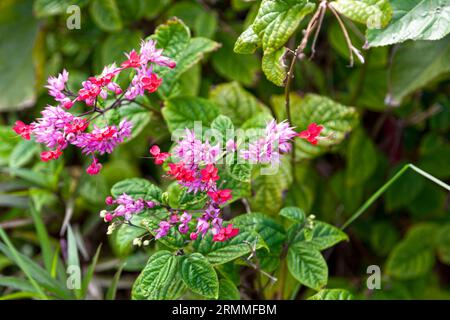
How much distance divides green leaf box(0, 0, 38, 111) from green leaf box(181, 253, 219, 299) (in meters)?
0.88

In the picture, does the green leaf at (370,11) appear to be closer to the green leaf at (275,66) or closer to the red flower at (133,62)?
the green leaf at (275,66)

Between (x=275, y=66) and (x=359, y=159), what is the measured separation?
542 millimetres

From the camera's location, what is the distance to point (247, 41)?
35.3 inches

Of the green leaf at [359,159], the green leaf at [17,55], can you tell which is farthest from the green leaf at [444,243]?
the green leaf at [17,55]

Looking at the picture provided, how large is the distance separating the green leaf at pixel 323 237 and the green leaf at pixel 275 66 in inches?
11.2

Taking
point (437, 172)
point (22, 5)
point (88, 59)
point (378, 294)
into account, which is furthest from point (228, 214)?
point (22, 5)

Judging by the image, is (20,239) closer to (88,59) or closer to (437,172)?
(88,59)

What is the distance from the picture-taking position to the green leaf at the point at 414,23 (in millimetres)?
912

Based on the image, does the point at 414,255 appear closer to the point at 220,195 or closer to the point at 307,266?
the point at 307,266

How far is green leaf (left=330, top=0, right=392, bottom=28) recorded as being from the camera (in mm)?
871

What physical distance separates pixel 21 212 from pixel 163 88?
2.40 ft

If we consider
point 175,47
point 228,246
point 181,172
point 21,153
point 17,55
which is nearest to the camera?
point 181,172

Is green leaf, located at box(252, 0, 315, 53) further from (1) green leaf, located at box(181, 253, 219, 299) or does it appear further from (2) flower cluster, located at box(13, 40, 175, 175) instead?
(1) green leaf, located at box(181, 253, 219, 299)

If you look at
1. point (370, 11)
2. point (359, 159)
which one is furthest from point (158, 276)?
point (359, 159)
